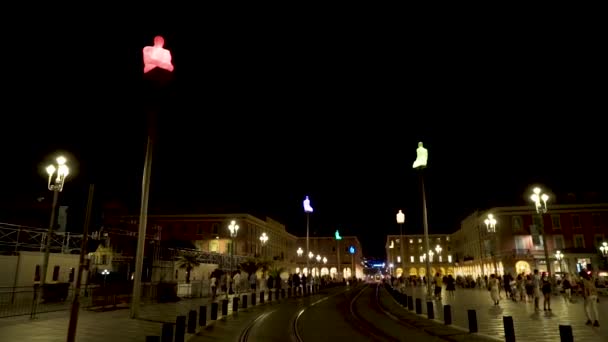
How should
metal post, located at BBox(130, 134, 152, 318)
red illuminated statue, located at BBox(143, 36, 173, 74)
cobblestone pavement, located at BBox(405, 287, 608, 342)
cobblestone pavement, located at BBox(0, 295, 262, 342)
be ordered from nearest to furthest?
cobblestone pavement, located at BBox(0, 295, 262, 342) < cobblestone pavement, located at BBox(405, 287, 608, 342) < red illuminated statue, located at BBox(143, 36, 173, 74) < metal post, located at BBox(130, 134, 152, 318)

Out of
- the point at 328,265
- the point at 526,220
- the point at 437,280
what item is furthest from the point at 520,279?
the point at 328,265

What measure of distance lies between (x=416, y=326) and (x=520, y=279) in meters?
14.9

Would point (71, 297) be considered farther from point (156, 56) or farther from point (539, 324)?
point (539, 324)

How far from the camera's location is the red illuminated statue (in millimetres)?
16125

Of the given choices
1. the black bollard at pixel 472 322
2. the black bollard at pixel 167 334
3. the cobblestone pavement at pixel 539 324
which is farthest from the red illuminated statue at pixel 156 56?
the cobblestone pavement at pixel 539 324

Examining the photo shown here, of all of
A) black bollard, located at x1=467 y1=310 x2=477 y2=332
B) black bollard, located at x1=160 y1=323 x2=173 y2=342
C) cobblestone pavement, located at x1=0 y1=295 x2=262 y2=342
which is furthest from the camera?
black bollard, located at x1=467 y1=310 x2=477 y2=332

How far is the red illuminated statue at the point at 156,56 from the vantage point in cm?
1612

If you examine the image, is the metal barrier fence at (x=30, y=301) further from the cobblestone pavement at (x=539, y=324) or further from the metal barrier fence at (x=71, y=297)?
the cobblestone pavement at (x=539, y=324)

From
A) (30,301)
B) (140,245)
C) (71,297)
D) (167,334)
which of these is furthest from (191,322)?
(71,297)

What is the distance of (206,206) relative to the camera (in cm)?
7488

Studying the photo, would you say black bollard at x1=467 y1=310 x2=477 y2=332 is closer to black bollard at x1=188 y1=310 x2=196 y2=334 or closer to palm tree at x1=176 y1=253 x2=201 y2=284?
black bollard at x1=188 y1=310 x2=196 y2=334

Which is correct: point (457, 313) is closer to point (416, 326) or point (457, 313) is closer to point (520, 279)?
point (416, 326)

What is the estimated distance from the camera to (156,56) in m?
16.2

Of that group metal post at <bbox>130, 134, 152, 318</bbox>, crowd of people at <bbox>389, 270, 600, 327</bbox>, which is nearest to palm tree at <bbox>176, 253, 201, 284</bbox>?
crowd of people at <bbox>389, 270, 600, 327</bbox>
